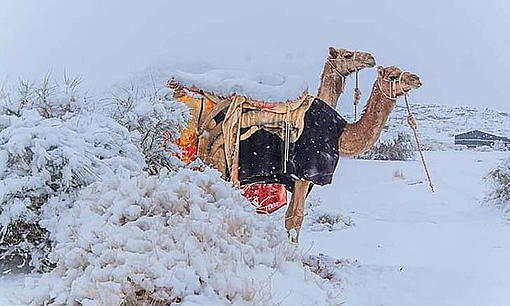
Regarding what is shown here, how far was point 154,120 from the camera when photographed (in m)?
2.09

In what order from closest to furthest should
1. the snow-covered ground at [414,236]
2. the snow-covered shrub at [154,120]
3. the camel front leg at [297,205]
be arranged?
the snow-covered shrub at [154,120] < the snow-covered ground at [414,236] < the camel front leg at [297,205]

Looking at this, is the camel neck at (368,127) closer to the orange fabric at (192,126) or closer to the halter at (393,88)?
the halter at (393,88)

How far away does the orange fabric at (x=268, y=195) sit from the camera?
2.72 m

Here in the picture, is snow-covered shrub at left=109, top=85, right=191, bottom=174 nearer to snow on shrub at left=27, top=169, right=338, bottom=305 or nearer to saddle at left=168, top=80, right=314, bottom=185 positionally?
saddle at left=168, top=80, right=314, bottom=185

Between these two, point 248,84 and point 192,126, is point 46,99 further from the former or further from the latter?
point 248,84

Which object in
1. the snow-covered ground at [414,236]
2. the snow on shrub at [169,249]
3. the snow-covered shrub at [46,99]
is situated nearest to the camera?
the snow on shrub at [169,249]

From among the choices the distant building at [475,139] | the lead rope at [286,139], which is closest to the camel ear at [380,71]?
the lead rope at [286,139]

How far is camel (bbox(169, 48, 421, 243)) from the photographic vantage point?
2352 millimetres

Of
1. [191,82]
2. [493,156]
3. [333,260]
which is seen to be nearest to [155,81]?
[191,82]

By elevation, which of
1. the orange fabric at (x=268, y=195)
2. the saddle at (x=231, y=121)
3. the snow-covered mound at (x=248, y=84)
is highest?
the snow-covered mound at (x=248, y=84)

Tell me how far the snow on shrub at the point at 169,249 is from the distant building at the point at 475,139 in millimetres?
4770

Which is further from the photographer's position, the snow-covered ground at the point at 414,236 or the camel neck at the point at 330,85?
the camel neck at the point at 330,85

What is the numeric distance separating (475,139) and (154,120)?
4350 millimetres

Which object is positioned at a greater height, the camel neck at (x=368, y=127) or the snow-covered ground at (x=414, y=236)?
the camel neck at (x=368, y=127)
